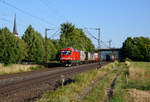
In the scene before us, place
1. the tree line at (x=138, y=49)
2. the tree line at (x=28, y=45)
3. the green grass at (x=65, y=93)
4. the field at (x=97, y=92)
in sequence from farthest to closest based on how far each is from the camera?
1. the tree line at (x=138, y=49)
2. the tree line at (x=28, y=45)
3. the field at (x=97, y=92)
4. the green grass at (x=65, y=93)

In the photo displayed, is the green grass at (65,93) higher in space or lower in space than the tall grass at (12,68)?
lower

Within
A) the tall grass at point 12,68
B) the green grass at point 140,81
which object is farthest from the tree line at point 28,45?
the green grass at point 140,81

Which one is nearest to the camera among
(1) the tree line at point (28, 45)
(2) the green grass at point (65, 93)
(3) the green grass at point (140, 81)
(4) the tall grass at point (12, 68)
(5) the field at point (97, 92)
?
(2) the green grass at point (65, 93)

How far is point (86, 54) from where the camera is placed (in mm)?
59875

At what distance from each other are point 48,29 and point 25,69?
9334 mm

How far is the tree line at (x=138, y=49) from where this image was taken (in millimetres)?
79125

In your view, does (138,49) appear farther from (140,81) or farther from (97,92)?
(97,92)

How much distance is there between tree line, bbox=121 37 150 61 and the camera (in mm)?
79125

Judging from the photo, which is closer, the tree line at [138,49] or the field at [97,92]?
the field at [97,92]

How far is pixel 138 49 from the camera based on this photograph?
265 feet

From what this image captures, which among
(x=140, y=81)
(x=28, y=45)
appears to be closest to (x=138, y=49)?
(x=28, y=45)

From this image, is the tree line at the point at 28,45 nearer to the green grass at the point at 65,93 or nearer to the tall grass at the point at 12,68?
the tall grass at the point at 12,68

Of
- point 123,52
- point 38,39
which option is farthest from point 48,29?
point 123,52

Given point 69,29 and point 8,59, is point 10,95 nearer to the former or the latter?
point 8,59
